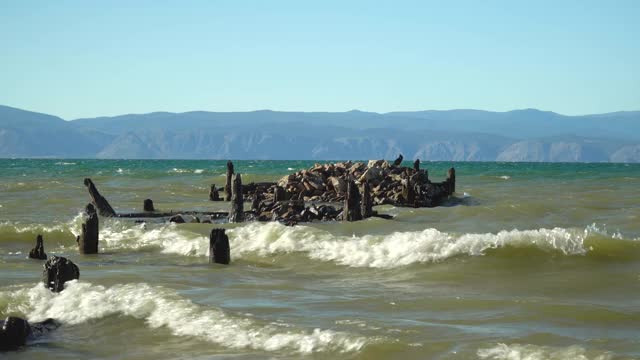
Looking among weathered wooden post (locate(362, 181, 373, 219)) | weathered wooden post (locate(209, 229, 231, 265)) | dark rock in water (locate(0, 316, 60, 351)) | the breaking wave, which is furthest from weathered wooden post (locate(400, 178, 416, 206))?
dark rock in water (locate(0, 316, 60, 351))

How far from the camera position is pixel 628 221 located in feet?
101

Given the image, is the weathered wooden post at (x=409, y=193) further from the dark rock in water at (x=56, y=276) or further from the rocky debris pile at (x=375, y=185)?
the dark rock in water at (x=56, y=276)

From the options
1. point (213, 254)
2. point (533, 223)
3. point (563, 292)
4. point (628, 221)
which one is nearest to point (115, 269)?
point (213, 254)

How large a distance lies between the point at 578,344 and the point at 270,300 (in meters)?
5.44

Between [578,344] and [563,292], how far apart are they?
4.58m

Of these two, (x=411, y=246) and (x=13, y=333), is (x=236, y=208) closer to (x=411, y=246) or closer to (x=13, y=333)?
(x=411, y=246)

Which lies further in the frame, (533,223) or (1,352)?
(533,223)

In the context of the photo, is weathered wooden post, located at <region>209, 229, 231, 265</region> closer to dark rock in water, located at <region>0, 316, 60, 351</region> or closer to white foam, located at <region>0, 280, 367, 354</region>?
white foam, located at <region>0, 280, 367, 354</region>

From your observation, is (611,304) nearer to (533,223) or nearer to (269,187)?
(533,223)

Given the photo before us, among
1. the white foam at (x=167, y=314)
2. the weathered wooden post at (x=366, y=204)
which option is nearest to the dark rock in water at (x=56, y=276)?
the white foam at (x=167, y=314)

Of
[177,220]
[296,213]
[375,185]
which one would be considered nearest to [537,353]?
[177,220]

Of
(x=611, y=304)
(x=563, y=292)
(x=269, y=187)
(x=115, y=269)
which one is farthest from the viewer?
(x=269, y=187)

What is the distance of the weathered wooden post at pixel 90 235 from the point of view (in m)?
23.7

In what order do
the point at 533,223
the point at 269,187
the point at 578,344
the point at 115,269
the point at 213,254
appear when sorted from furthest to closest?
the point at 269,187, the point at 533,223, the point at 213,254, the point at 115,269, the point at 578,344
